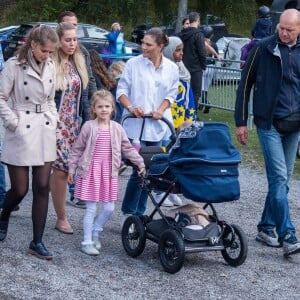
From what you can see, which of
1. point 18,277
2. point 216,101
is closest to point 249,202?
point 18,277

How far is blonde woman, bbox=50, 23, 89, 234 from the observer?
23.1ft

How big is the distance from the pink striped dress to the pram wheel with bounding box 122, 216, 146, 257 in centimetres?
26

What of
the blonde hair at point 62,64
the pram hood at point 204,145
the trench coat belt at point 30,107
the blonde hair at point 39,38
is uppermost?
the blonde hair at point 39,38

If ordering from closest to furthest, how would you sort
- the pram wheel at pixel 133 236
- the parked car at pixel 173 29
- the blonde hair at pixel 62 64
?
the pram wheel at pixel 133 236
the blonde hair at pixel 62 64
the parked car at pixel 173 29

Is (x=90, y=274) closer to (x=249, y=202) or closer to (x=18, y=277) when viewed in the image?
(x=18, y=277)

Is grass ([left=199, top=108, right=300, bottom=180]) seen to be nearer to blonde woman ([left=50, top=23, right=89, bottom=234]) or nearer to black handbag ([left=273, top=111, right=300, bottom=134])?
black handbag ([left=273, top=111, right=300, bottom=134])

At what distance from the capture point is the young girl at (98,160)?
6492 millimetres

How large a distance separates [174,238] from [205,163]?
23.8 inches

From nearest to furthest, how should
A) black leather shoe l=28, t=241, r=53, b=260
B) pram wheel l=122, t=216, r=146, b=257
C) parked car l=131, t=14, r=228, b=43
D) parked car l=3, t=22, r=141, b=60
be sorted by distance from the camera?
black leather shoe l=28, t=241, r=53, b=260 → pram wheel l=122, t=216, r=146, b=257 → parked car l=3, t=22, r=141, b=60 → parked car l=131, t=14, r=228, b=43

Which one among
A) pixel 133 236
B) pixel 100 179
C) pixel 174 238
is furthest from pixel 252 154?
pixel 174 238

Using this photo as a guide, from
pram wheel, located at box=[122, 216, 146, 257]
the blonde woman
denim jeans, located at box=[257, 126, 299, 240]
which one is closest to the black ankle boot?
the blonde woman

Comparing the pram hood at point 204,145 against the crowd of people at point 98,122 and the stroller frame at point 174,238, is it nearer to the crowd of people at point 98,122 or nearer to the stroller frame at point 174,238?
the stroller frame at point 174,238

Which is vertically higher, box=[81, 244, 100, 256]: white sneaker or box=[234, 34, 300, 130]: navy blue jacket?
box=[234, 34, 300, 130]: navy blue jacket

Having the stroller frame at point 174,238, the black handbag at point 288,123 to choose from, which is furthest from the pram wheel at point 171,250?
the black handbag at point 288,123
